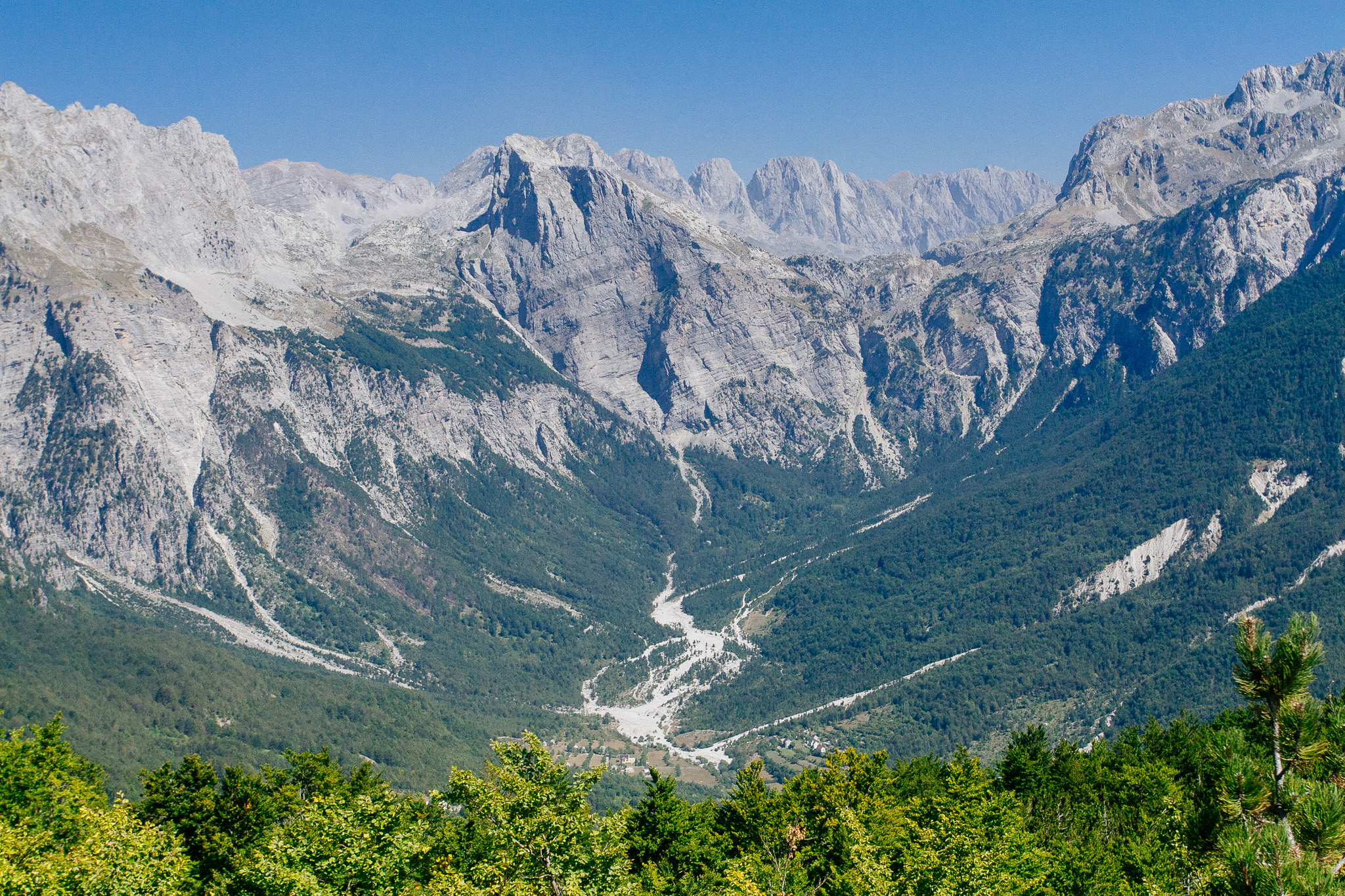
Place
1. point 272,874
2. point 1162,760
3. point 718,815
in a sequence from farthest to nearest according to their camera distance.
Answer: point 1162,760 < point 718,815 < point 272,874

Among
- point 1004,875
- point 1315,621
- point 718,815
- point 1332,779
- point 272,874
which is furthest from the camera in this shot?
point 718,815

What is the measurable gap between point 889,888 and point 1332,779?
80.9 feet

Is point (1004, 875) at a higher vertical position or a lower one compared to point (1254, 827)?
lower

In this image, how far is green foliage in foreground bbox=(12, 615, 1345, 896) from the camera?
981 inches

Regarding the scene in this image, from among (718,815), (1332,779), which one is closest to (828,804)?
(718,815)

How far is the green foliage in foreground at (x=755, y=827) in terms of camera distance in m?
24.9

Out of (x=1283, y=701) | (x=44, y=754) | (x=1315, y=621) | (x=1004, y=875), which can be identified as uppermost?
(x=44, y=754)

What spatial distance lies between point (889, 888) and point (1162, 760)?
65.6 meters

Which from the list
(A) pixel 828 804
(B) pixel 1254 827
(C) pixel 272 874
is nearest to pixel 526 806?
(C) pixel 272 874

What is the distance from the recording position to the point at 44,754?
75.4m

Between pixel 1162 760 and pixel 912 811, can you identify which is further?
pixel 1162 760

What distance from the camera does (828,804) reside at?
7538 centimetres

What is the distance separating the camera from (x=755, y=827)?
249ft

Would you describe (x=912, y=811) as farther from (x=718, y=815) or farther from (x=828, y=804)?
(x=718, y=815)
